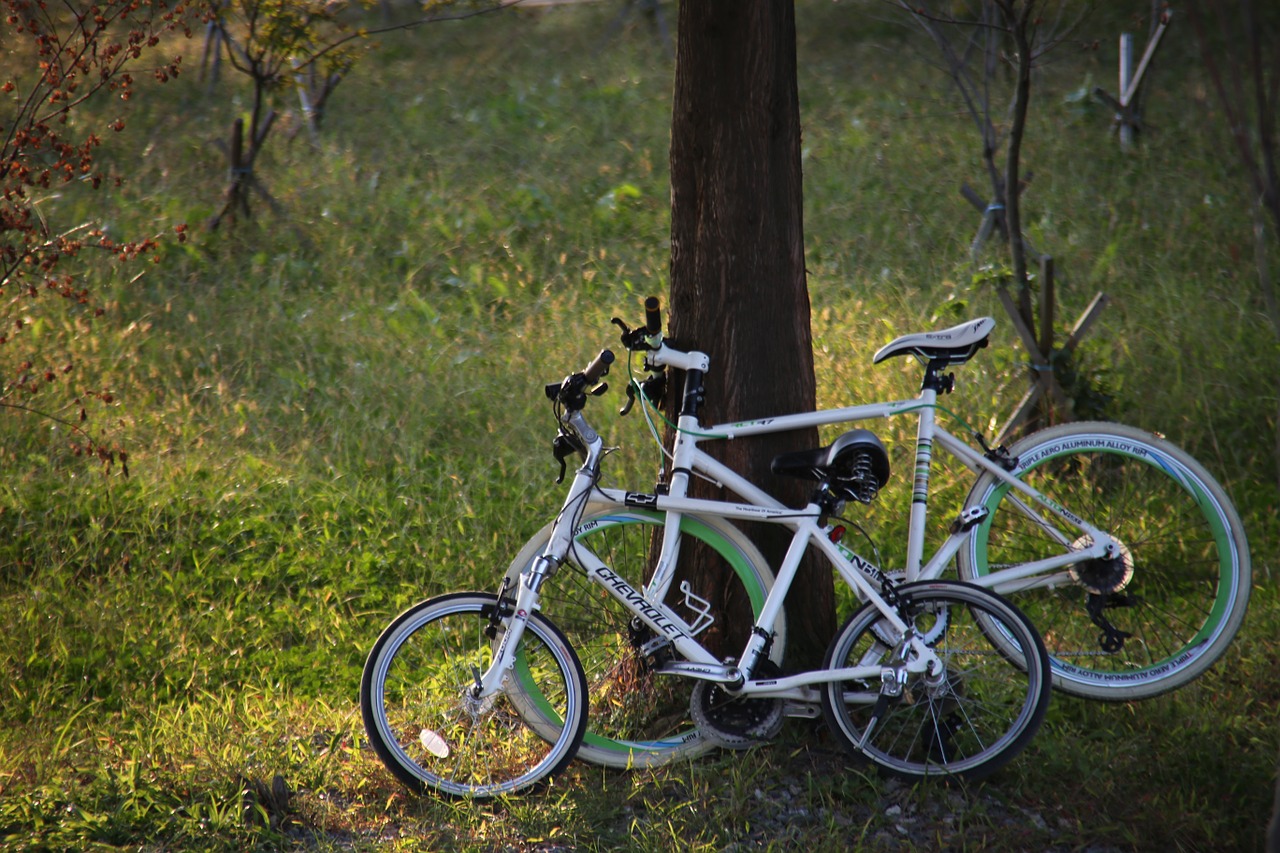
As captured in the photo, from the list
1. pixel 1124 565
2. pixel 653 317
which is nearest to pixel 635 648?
pixel 653 317

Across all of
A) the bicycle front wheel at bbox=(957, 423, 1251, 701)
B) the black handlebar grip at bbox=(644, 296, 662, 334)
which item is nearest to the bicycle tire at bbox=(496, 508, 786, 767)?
the black handlebar grip at bbox=(644, 296, 662, 334)

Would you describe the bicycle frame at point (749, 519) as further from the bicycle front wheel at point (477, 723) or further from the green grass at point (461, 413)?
the green grass at point (461, 413)

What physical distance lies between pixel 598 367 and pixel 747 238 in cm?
70

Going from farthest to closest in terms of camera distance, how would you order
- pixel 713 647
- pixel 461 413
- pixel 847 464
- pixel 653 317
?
pixel 461 413 → pixel 713 647 → pixel 653 317 → pixel 847 464

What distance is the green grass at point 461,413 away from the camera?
354 centimetres

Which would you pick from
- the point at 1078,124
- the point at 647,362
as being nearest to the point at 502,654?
the point at 647,362

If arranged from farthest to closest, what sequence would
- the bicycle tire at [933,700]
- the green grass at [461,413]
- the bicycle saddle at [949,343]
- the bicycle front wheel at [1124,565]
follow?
the bicycle front wheel at [1124,565], the bicycle saddle at [949,343], the green grass at [461,413], the bicycle tire at [933,700]

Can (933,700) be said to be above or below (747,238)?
below

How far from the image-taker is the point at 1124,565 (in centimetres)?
372

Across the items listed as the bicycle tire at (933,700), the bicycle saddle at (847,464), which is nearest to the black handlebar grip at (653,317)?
the bicycle saddle at (847,464)

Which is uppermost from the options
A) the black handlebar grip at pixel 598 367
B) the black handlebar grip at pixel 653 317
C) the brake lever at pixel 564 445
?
the black handlebar grip at pixel 653 317

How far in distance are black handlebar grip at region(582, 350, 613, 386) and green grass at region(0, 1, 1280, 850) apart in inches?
51.1

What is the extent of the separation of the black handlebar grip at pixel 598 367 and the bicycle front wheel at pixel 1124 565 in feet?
4.37

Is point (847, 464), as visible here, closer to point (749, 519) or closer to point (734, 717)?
point (749, 519)
